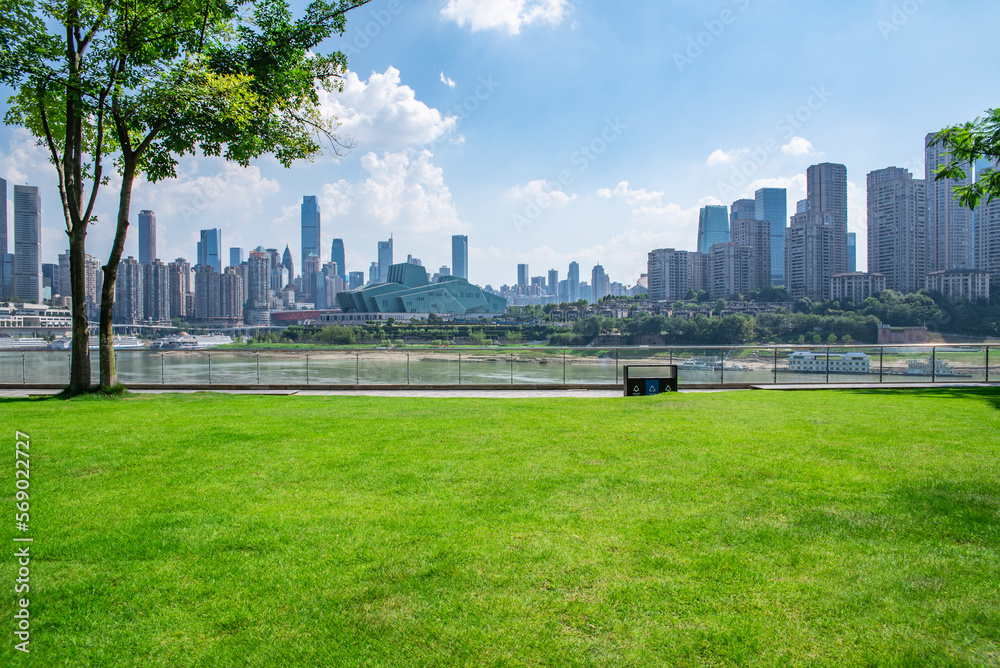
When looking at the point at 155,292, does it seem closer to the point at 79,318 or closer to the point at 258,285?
the point at 258,285

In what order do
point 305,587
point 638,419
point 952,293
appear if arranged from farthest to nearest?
point 952,293
point 638,419
point 305,587

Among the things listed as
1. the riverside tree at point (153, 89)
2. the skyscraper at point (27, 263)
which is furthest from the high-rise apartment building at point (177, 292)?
the riverside tree at point (153, 89)

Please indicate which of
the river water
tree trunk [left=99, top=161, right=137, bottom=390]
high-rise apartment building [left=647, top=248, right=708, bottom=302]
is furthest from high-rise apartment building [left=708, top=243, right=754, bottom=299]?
tree trunk [left=99, top=161, right=137, bottom=390]

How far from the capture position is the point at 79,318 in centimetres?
1078

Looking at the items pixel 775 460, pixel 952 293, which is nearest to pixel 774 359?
pixel 775 460

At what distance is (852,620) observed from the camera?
2514 millimetres

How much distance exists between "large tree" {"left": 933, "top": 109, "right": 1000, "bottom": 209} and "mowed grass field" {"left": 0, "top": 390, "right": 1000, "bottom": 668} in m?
5.04

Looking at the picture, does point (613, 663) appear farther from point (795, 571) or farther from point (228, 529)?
point (228, 529)

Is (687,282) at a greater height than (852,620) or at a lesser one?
greater

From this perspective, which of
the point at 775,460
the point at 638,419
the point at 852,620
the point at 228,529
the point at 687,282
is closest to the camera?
the point at 852,620

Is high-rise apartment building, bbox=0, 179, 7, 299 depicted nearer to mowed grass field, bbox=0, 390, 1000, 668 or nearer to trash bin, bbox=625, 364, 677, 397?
trash bin, bbox=625, 364, 677, 397

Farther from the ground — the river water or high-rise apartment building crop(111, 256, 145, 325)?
high-rise apartment building crop(111, 256, 145, 325)

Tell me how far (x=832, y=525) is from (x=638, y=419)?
393cm

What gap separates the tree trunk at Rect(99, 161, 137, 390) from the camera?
10.9 metres
